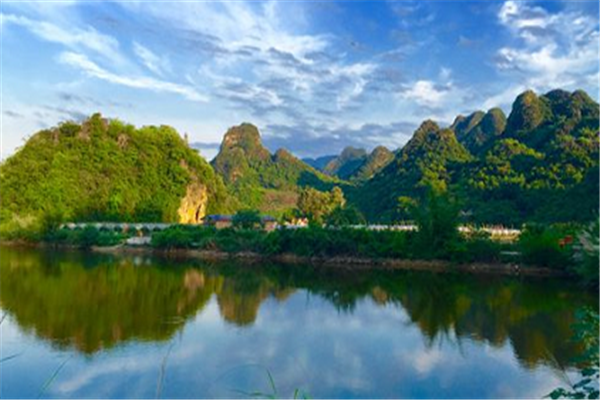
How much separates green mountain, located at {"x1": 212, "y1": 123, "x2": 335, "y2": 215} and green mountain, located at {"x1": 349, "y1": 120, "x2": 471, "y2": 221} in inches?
441

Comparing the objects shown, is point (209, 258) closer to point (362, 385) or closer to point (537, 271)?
point (537, 271)

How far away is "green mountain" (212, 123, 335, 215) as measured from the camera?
45.6m

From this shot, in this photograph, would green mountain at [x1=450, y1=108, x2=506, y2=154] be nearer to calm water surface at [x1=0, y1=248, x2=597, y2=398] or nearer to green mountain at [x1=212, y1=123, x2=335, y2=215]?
green mountain at [x1=212, y1=123, x2=335, y2=215]

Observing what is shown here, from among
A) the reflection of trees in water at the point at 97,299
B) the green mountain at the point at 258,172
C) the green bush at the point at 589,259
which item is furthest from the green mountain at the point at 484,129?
the reflection of trees in water at the point at 97,299

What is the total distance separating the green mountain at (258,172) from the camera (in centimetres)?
4559

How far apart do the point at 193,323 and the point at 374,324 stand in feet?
9.61

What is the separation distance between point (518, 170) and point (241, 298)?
57.6 feet

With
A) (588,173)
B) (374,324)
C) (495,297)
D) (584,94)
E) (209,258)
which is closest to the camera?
(374,324)

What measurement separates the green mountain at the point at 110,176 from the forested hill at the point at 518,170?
33.0 feet

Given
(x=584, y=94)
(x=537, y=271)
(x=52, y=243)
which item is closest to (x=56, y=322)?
(x=537, y=271)

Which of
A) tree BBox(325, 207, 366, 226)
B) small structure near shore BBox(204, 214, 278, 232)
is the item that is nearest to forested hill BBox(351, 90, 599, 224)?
tree BBox(325, 207, 366, 226)

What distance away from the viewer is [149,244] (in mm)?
20609

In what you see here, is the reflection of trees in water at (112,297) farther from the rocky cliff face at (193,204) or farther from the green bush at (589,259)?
the rocky cliff face at (193,204)

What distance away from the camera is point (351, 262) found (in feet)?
56.5
